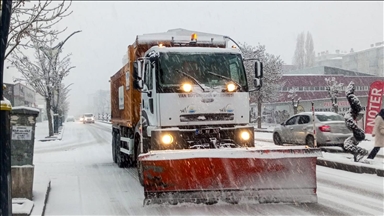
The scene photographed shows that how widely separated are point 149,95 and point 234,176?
8.67 ft

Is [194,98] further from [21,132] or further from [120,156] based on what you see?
[120,156]

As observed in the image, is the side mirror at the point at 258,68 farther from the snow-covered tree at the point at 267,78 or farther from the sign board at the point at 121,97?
the snow-covered tree at the point at 267,78

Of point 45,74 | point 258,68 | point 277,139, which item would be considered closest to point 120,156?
point 258,68

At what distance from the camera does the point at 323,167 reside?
12469 mm

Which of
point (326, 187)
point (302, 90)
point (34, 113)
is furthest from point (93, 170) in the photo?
point (302, 90)

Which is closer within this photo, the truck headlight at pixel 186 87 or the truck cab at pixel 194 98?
the truck cab at pixel 194 98

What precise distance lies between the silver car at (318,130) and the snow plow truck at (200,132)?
7.36 meters

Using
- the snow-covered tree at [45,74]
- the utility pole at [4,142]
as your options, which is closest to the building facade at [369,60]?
the snow-covered tree at [45,74]

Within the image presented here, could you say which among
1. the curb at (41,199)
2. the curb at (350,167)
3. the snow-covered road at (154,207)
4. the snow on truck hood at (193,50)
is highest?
the snow on truck hood at (193,50)

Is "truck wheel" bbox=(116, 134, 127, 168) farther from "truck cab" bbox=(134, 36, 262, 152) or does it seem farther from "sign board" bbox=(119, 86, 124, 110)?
"truck cab" bbox=(134, 36, 262, 152)

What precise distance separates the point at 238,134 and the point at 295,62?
334 feet

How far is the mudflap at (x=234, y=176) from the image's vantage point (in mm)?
6656

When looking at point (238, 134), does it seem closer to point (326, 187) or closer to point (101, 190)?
point (326, 187)

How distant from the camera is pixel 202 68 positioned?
8.38 meters
